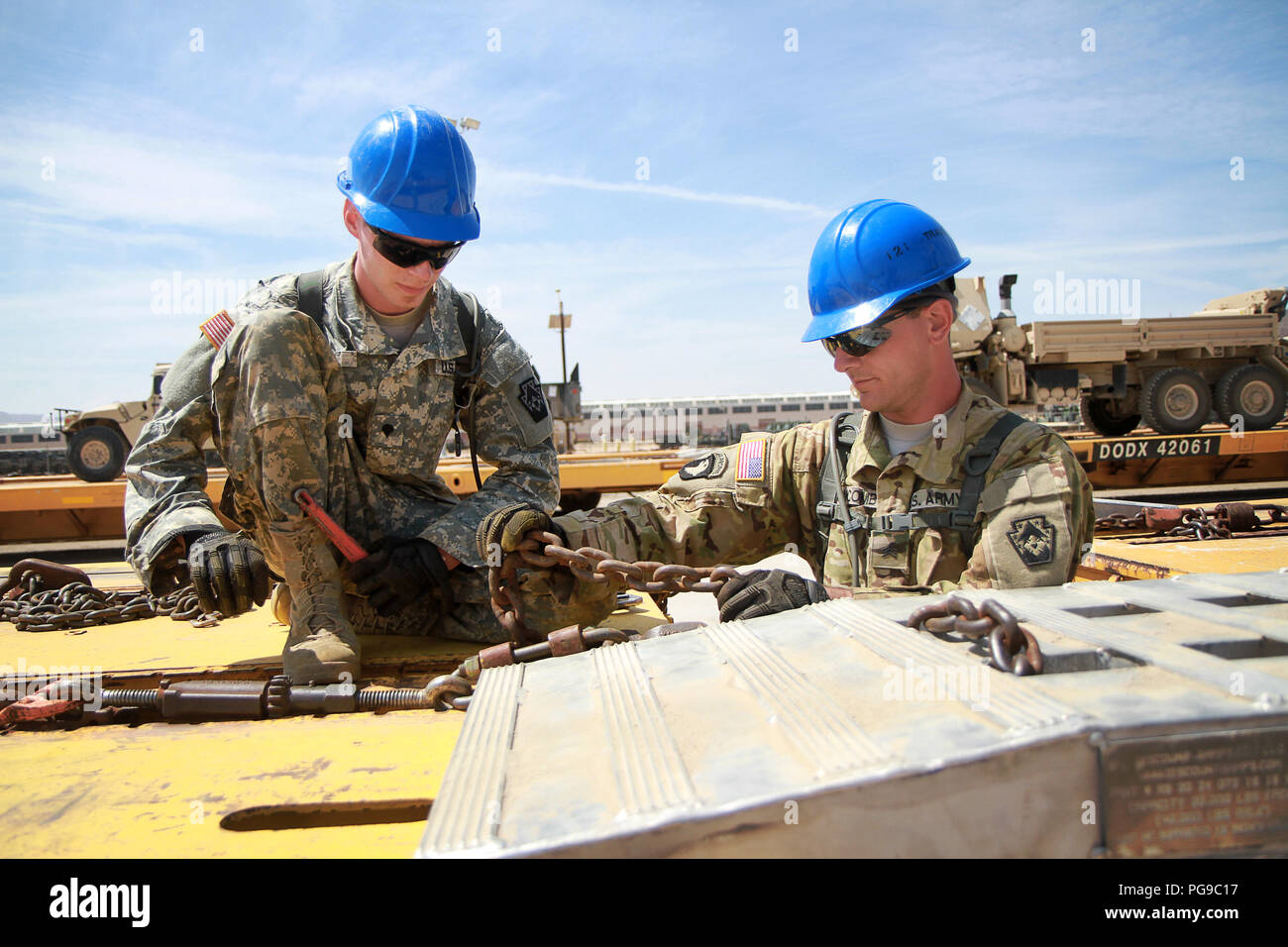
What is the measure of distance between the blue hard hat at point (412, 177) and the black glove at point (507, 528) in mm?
986

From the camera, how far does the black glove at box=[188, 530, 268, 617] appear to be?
2.22 m

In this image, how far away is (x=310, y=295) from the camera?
2838mm

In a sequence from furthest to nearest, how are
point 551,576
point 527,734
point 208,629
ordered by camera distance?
point 208,629 < point 551,576 < point 527,734

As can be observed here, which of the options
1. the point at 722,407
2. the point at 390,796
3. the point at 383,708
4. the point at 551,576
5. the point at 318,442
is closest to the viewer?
the point at 390,796

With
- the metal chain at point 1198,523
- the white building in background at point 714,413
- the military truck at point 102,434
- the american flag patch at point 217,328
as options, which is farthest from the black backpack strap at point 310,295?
the white building in background at point 714,413

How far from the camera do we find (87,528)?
25.3 feet

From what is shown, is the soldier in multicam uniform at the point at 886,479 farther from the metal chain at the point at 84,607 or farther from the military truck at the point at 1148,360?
the military truck at the point at 1148,360

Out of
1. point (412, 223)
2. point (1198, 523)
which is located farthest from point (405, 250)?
point (1198, 523)

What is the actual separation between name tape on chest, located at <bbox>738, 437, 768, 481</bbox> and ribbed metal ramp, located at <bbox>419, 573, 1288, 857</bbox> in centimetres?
132

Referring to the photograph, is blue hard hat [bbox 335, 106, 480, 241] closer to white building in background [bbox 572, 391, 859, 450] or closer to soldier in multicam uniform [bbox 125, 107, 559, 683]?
soldier in multicam uniform [bbox 125, 107, 559, 683]

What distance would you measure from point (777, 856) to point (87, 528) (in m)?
8.60

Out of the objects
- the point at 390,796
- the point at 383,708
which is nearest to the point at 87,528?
the point at 383,708
